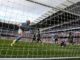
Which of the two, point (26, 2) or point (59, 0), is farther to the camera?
point (59, 0)

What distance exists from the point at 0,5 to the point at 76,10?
3019mm

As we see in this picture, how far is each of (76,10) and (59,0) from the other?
661 mm

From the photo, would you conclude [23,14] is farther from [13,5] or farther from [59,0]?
[59,0]

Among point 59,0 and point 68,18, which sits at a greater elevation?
point 59,0

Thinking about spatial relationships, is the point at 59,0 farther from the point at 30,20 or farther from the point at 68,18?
the point at 30,20

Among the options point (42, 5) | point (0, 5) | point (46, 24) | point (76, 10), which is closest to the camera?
point (0, 5)

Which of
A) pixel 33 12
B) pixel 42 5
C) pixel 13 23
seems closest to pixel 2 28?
pixel 13 23

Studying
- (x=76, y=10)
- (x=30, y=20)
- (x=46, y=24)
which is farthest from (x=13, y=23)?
(x=76, y=10)

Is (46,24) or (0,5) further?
(46,24)

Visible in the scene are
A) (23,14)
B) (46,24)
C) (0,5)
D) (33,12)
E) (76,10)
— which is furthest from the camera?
(76,10)

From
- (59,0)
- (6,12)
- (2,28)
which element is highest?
(59,0)

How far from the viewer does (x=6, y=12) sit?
192 inches

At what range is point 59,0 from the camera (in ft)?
22.6

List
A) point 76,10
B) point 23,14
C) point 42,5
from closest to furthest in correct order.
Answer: point 23,14, point 42,5, point 76,10
